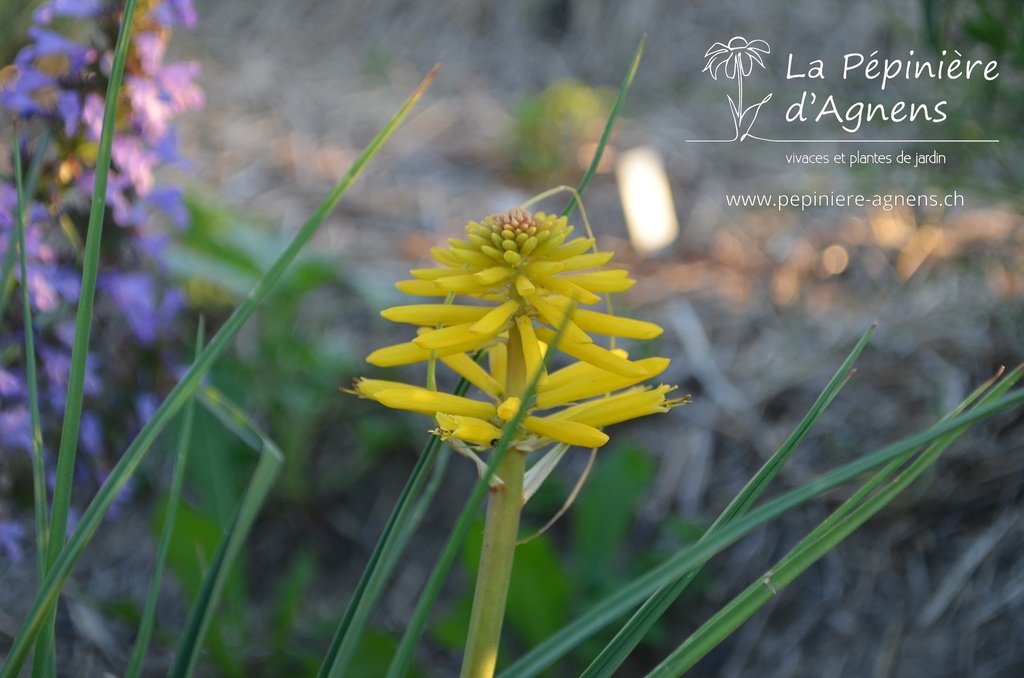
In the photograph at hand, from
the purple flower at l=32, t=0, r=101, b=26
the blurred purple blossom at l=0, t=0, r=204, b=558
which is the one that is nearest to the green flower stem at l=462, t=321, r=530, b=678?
the blurred purple blossom at l=0, t=0, r=204, b=558

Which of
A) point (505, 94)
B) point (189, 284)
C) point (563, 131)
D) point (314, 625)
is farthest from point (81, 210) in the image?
point (505, 94)

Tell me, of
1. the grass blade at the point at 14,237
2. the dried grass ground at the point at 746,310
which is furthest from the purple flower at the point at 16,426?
the dried grass ground at the point at 746,310

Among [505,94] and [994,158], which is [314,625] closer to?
[994,158]

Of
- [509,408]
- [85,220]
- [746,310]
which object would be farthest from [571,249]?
[746,310]

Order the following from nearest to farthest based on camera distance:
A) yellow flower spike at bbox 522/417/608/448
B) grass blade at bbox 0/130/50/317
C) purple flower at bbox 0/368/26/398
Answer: yellow flower spike at bbox 522/417/608/448 → grass blade at bbox 0/130/50/317 → purple flower at bbox 0/368/26/398

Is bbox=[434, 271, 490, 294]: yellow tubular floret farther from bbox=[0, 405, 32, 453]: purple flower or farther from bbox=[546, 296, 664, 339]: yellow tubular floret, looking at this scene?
bbox=[0, 405, 32, 453]: purple flower

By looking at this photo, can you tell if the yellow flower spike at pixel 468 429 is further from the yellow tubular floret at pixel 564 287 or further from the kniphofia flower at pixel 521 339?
the yellow tubular floret at pixel 564 287
